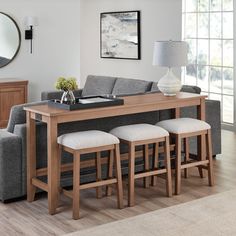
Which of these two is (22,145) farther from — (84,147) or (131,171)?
(131,171)

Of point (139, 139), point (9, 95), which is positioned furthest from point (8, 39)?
point (139, 139)

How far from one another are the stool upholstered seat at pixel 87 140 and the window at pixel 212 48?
400 centimetres

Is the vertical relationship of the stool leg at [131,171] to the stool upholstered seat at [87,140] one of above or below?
below

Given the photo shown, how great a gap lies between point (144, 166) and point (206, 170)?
96 cm

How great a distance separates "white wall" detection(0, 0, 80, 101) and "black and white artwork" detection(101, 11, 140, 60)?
600mm

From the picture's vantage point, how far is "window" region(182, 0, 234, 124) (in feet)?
25.5

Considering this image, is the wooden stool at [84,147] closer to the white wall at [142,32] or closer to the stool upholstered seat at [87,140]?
the stool upholstered seat at [87,140]

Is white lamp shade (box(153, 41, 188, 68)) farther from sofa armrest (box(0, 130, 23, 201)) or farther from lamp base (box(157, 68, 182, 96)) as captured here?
sofa armrest (box(0, 130, 23, 201))

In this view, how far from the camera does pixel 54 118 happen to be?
420 cm

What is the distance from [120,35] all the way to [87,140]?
507 cm

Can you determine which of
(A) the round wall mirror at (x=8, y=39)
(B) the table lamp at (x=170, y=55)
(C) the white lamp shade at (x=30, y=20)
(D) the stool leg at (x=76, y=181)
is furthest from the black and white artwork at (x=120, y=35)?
(D) the stool leg at (x=76, y=181)

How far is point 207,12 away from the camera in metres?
8.05

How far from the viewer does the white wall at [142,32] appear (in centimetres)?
801

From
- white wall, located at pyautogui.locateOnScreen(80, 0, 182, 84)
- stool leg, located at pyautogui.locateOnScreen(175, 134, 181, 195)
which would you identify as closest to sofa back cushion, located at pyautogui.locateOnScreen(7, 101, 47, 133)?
stool leg, located at pyautogui.locateOnScreen(175, 134, 181, 195)
